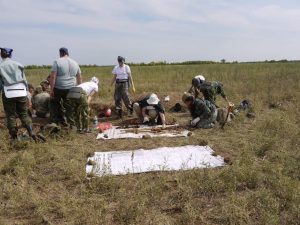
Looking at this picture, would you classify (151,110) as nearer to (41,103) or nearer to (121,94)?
(121,94)

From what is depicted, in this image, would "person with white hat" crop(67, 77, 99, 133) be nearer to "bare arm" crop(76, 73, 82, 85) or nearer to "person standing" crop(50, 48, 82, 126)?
"person standing" crop(50, 48, 82, 126)

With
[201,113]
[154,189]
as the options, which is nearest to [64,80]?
[201,113]

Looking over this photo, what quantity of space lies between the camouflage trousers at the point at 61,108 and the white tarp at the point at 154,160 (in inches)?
66.6

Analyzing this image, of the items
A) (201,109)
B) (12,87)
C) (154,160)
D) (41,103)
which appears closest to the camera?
(154,160)

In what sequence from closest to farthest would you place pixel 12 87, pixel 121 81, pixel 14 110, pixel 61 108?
pixel 12 87 → pixel 14 110 → pixel 61 108 → pixel 121 81

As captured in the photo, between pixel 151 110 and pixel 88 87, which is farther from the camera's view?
pixel 151 110

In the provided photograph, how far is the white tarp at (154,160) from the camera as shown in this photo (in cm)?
513

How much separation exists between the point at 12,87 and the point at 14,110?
433 millimetres

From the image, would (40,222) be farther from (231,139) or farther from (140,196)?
(231,139)

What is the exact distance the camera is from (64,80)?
7.31 meters

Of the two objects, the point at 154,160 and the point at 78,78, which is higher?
the point at 78,78

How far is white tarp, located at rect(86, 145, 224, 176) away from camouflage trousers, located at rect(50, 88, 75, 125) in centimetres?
169

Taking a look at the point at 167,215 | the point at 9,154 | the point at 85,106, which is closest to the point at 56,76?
the point at 85,106

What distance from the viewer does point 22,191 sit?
4359mm
